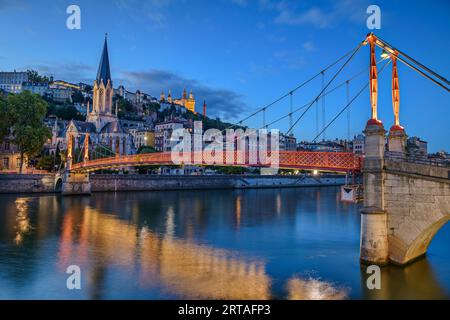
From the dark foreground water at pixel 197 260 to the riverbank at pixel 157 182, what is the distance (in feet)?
62.7

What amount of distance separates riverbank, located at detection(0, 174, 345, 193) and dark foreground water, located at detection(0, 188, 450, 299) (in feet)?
62.7

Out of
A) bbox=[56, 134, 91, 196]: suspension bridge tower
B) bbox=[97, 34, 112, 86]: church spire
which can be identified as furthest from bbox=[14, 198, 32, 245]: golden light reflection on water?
bbox=[97, 34, 112, 86]: church spire

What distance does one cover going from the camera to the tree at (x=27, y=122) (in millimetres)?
46612

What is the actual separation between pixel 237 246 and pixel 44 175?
123ft

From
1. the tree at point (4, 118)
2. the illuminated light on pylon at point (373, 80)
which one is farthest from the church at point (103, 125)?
the illuminated light on pylon at point (373, 80)

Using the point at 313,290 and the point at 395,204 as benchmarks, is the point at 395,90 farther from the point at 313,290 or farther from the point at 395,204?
the point at 313,290

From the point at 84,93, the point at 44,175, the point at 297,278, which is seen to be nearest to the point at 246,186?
the point at 44,175

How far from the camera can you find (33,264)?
48.0 feet

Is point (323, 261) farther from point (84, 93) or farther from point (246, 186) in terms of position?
point (84, 93)

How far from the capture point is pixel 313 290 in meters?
11.5

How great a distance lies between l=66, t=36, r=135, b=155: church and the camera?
96.2m

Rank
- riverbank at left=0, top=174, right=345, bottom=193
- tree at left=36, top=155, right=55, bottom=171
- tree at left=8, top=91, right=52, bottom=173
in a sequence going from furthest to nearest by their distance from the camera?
tree at left=36, top=155, right=55, bottom=171 → tree at left=8, top=91, right=52, bottom=173 → riverbank at left=0, top=174, right=345, bottom=193

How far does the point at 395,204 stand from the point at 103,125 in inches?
4127

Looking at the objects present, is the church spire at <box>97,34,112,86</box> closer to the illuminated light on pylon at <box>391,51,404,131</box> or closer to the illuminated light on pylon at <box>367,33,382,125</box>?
the illuminated light on pylon at <box>367,33,382,125</box>
